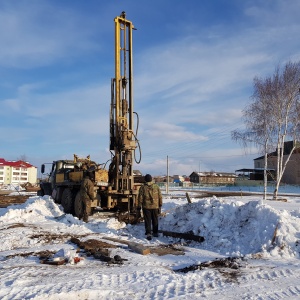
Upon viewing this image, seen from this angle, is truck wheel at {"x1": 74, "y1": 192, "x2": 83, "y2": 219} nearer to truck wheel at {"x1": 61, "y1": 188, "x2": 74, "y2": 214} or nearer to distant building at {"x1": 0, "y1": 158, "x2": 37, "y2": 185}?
truck wheel at {"x1": 61, "y1": 188, "x2": 74, "y2": 214}

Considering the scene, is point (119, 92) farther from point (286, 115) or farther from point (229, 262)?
point (286, 115)

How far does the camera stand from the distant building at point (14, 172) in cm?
10431

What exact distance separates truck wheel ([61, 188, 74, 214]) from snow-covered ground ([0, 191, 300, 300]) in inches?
114

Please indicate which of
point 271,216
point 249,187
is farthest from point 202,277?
point 249,187

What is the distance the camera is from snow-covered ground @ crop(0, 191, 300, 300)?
4.92m

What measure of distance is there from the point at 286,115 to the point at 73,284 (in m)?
22.8

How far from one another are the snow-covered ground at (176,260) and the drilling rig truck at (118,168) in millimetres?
1914

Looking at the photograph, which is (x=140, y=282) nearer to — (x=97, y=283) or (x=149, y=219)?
(x=97, y=283)

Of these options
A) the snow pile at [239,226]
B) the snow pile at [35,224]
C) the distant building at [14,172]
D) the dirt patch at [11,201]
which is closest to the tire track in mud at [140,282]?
the snow pile at [239,226]

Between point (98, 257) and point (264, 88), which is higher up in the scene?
point (264, 88)

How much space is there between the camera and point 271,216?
8.21 metres

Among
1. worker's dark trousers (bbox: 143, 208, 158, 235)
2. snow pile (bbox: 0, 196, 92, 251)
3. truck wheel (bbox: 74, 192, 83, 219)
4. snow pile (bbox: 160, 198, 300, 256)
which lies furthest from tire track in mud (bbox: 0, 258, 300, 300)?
truck wheel (bbox: 74, 192, 83, 219)

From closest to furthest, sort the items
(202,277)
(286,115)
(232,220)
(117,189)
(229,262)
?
(202,277) → (229,262) → (232,220) → (117,189) → (286,115)

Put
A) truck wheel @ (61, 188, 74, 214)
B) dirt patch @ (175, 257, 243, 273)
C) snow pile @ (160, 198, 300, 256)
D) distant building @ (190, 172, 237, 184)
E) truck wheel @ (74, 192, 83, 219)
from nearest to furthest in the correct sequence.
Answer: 1. dirt patch @ (175, 257, 243, 273)
2. snow pile @ (160, 198, 300, 256)
3. truck wheel @ (74, 192, 83, 219)
4. truck wheel @ (61, 188, 74, 214)
5. distant building @ (190, 172, 237, 184)
